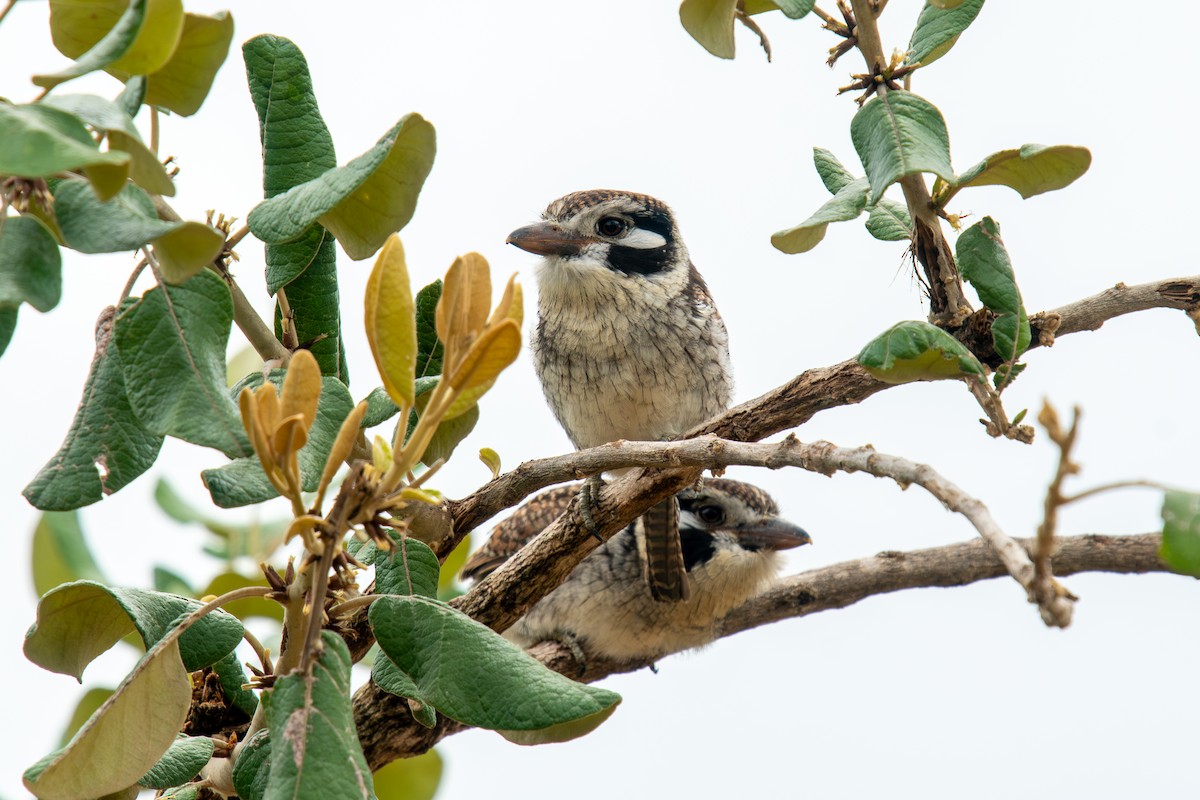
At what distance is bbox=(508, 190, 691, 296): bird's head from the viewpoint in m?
3.03

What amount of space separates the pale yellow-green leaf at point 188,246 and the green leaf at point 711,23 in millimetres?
634

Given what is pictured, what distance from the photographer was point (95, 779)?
1.23 meters

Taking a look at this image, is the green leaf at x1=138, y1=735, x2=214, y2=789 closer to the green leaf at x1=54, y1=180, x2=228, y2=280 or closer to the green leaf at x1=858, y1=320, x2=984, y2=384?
the green leaf at x1=54, y1=180, x2=228, y2=280

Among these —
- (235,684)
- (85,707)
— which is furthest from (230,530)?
(235,684)

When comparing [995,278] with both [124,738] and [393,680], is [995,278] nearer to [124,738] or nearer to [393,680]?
[393,680]

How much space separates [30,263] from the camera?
110 cm

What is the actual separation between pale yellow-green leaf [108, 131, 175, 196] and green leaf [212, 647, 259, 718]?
2.80 ft

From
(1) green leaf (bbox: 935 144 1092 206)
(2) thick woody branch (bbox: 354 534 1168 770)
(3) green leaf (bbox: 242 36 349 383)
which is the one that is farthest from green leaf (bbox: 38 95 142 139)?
(2) thick woody branch (bbox: 354 534 1168 770)

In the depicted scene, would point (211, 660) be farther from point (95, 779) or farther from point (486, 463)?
point (486, 463)

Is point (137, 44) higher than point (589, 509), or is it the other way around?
point (137, 44)

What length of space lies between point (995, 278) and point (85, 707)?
1696mm

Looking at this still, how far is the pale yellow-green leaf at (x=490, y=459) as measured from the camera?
70.2 inches

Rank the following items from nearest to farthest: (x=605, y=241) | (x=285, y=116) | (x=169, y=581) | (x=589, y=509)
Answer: (x=285, y=116) < (x=589, y=509) < (x=169, y=581) < (x=605, y=241)

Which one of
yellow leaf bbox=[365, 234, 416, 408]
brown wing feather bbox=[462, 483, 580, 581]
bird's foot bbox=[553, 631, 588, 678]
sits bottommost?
bird's foot bbox=[553, 631, 588, 678]
